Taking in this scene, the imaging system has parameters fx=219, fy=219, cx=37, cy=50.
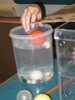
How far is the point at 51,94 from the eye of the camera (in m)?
0.71

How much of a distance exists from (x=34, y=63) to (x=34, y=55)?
0.04 metres

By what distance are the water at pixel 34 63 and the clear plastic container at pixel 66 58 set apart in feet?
0.27

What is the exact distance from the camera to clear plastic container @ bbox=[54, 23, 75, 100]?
0.61m

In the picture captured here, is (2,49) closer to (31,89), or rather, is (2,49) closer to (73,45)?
(31,89)

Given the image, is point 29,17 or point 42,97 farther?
point 29,17

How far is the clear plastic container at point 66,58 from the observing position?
0.61 m

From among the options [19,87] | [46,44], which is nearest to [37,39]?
[46,44]

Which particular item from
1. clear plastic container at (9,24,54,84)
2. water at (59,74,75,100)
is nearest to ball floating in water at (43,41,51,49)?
clear plastic container at (9,24,54,84)

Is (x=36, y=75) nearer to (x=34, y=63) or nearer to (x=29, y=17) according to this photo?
(x=34, y=63)

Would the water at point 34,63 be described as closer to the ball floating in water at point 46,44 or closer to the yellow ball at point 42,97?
the ball floating in water at point 46,44

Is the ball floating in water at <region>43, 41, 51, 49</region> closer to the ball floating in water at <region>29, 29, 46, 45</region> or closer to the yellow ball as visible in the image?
the ball floating in water at <region>29, 29, 46, 45</region>

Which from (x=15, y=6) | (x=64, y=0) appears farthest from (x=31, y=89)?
(x=15, y=6)

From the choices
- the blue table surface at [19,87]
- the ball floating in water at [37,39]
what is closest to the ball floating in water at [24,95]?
the blue table surface at [19,87]

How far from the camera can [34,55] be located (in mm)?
791
